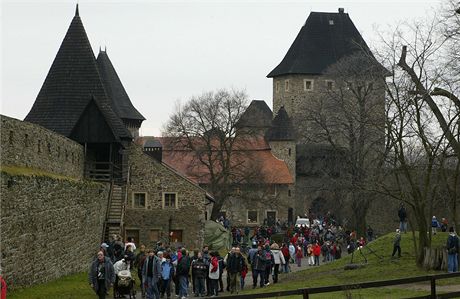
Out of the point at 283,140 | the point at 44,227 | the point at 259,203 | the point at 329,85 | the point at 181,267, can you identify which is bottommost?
the point at 181,267

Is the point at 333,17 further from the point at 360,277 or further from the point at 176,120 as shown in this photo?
the point at 360,277

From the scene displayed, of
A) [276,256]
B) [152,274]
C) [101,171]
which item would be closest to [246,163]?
[101,171]

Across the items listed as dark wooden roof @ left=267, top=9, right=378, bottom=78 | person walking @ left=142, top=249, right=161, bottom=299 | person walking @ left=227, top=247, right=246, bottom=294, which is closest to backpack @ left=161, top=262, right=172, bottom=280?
person walking @ left=142, top=249, right=161, bottom=299

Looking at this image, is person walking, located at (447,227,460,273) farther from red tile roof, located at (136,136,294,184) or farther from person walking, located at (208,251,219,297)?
red tile roof, located at (136,136,294,184)

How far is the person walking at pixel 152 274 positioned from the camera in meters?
22.9

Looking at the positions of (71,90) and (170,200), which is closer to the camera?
(71,90)

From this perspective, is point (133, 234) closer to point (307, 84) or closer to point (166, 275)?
point (166, 275)

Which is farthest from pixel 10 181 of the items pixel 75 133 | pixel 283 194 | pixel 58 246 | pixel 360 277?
pixel 283 194

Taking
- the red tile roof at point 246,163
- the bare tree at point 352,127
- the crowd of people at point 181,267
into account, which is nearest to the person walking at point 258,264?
the crowd of people at point 181,267

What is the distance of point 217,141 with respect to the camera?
7419 cm

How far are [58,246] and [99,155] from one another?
682 inches

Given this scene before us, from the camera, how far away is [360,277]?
90.8ft

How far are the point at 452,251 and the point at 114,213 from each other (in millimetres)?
17397

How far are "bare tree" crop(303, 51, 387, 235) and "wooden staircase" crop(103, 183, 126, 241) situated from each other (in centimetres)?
1483
